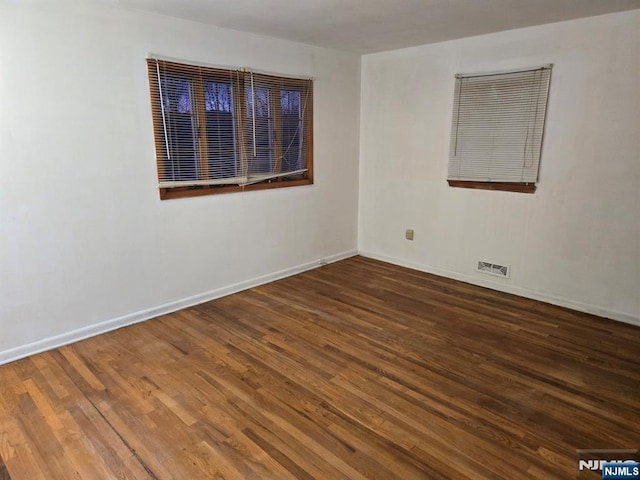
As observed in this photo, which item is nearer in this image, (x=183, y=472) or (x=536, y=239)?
(x=183, y=472)

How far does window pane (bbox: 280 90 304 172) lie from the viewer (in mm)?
4062

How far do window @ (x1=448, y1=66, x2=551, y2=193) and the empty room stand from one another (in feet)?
0.07

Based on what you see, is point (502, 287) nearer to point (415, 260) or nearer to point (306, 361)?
point (415, 260)

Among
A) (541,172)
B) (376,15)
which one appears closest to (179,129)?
(376,15)

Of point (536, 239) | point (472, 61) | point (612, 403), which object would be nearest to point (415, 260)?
point (536, 239)

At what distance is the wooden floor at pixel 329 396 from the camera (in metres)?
1.89

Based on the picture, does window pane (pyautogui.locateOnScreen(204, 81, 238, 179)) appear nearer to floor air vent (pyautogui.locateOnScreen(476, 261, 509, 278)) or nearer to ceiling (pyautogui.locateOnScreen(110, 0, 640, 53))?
ceiling (pyautogui.locateOnScreen(110, 0, 640, 53))

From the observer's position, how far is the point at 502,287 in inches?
156

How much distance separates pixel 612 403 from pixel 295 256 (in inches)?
116
